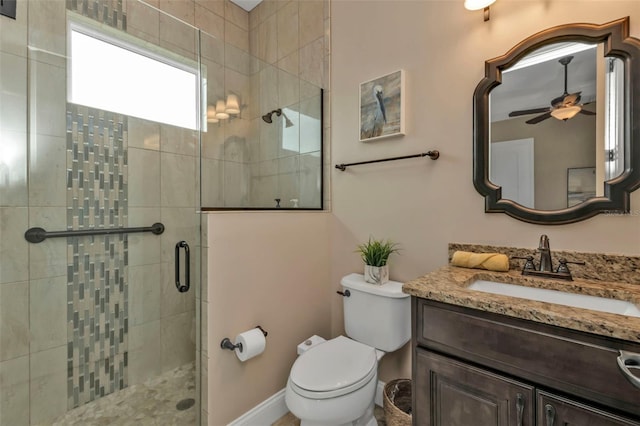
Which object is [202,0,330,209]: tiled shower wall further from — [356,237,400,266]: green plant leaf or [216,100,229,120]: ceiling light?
[356,237,400,266]: green plant leaf

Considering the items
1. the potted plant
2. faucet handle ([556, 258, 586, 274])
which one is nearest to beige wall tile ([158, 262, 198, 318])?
the potted plant

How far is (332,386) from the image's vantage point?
47.4 inches

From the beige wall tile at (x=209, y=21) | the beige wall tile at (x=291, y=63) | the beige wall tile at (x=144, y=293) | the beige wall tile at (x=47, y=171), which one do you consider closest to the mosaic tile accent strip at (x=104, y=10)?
the beige wall tile at (x=209, y=21)

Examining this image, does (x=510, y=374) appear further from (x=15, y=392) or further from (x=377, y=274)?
(x=15, y=392)

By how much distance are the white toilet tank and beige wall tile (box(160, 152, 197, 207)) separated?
4.11 feet

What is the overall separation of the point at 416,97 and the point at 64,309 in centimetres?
228

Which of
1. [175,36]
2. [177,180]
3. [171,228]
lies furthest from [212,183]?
[175,36]

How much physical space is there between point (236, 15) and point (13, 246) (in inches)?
92.6

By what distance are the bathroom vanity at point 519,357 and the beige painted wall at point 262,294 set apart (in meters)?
0.87

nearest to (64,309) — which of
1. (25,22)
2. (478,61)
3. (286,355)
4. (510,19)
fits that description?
(286,355)

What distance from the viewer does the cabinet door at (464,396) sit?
0.84 meters

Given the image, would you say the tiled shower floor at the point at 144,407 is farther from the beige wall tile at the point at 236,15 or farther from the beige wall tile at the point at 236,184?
the beige wall tile at the point at 236,15

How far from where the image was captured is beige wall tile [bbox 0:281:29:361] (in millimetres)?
1424

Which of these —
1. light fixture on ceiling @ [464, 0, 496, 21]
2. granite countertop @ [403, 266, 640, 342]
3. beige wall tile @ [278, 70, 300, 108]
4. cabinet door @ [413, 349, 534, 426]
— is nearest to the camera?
granite countertop @ [403, 266, 640, 342]
